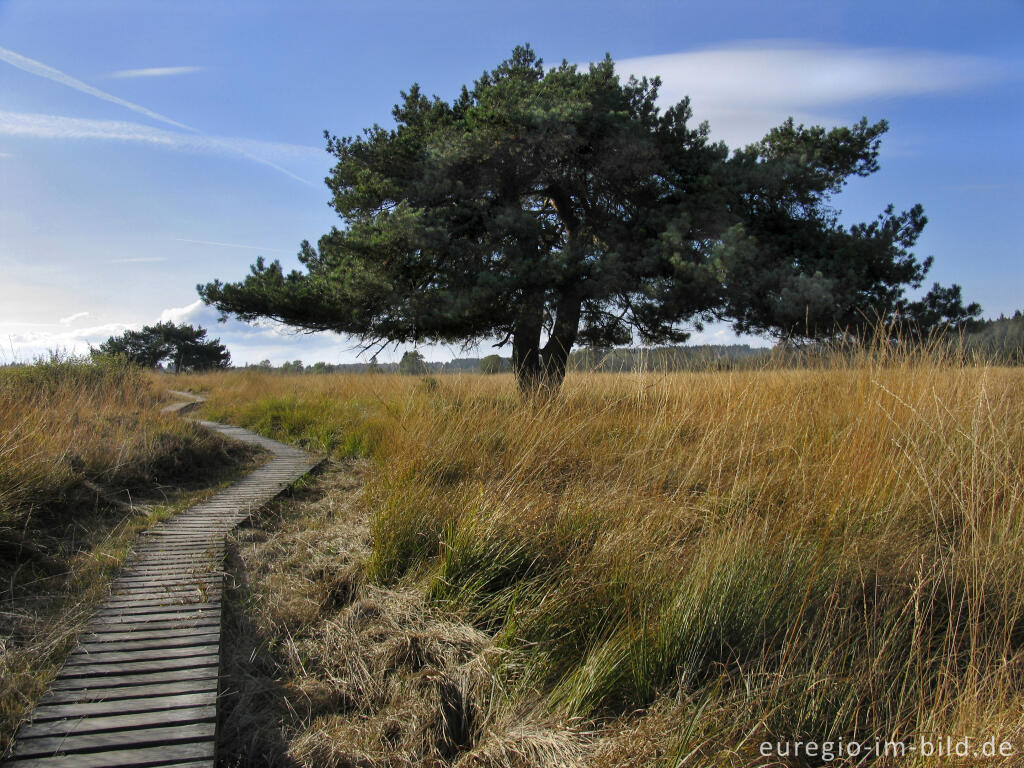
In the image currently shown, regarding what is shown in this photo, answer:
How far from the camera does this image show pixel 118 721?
240 centimetres

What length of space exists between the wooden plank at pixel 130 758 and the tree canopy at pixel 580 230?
6.30 m

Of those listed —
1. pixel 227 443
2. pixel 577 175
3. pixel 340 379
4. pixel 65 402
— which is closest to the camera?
pixel 65 402

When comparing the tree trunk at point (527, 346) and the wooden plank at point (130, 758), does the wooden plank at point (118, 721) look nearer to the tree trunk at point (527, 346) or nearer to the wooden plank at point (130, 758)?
the wooden plank at point (130, 758)

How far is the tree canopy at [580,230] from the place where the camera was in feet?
27.4

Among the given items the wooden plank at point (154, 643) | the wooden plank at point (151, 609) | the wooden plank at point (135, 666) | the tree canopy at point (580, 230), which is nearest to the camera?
the wooden plank at point (135, 666)

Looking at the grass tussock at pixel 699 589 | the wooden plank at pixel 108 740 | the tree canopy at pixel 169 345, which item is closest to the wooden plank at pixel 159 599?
the grass tussock at pixel 699 589

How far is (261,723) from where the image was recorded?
2674mm

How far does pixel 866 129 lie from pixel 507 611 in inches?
383

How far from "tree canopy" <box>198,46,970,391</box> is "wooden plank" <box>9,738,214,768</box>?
20.7 ft

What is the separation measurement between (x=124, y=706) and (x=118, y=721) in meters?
0.10

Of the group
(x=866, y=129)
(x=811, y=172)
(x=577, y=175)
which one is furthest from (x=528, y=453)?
(x=866, y=129)

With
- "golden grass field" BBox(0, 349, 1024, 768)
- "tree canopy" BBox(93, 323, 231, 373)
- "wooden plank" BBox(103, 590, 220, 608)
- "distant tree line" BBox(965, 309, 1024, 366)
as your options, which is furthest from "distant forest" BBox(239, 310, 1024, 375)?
"tree canopy" BBox(93, 323, 231, 373)

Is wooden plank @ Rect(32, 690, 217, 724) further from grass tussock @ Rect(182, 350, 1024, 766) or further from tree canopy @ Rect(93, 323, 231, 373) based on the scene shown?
tree canopy @ Rect(93, 323, 231, 373)

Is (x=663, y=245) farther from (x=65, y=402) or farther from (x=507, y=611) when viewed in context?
(x=65, y=402)
